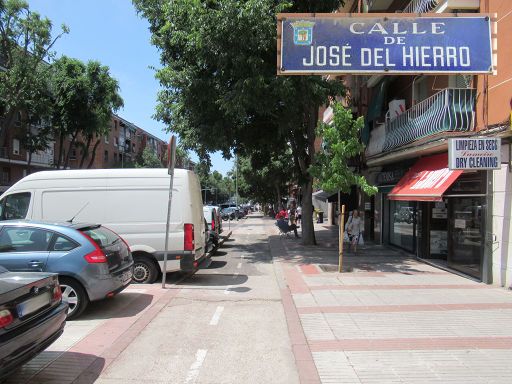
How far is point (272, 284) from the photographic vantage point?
1038 cm

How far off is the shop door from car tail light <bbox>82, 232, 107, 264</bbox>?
793 centimetres

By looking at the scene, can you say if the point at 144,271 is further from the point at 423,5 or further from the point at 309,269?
the point at 423,5

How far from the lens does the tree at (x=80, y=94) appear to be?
105 ft

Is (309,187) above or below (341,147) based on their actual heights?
below

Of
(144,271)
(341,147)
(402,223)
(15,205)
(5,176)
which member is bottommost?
(144,271)

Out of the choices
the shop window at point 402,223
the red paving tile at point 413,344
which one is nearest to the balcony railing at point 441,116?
the shop window at point 402,223

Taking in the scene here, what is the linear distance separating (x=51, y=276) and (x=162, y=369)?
155cm

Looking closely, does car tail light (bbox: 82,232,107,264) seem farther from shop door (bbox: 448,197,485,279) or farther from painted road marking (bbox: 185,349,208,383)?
shop door (bbox: 448,197,485,279)

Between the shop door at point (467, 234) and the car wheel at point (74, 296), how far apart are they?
824 centimetres

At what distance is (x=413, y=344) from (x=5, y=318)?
456 centimetres

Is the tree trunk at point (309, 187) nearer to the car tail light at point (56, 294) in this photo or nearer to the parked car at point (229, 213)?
the car tail light at point (56, 294)

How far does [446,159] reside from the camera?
39.5 feet

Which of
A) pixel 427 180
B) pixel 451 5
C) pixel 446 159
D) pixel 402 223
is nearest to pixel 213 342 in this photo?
pixel 427 180

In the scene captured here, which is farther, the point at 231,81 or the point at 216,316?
the point at 231,81
